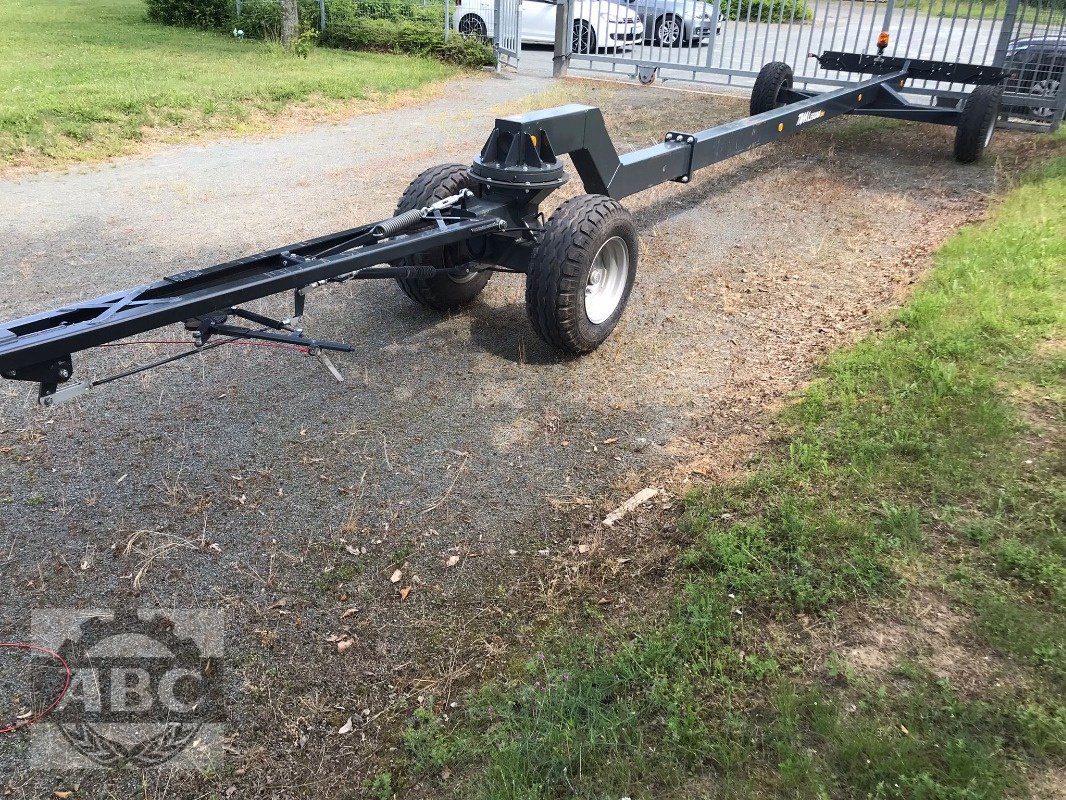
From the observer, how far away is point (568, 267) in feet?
15.9

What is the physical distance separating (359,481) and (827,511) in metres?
2.28

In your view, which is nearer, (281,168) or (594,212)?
(594,212)

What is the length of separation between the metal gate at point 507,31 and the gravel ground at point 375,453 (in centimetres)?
970

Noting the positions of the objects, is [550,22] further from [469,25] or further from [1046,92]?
[1046,92]

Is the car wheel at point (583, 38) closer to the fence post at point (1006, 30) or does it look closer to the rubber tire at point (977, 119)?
the fence post at point (1006, 30)

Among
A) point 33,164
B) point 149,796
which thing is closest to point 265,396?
point 149,796

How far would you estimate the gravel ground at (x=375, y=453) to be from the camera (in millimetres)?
3156

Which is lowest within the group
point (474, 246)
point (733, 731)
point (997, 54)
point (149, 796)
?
point (149, 796)

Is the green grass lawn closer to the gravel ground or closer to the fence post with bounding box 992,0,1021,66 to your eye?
the gravel ground

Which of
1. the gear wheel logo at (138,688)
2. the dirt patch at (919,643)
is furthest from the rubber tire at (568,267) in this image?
the gear wheel logo at (138,688)

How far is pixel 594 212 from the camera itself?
197 inches

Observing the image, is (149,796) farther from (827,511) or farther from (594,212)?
(594,212)

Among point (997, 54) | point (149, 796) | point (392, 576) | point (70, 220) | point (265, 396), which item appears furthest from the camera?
point (997, 54)

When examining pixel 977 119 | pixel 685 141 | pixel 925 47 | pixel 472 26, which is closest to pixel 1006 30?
pixel 977 119
